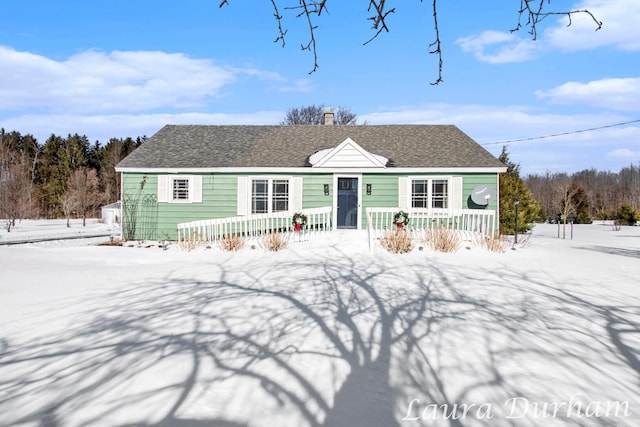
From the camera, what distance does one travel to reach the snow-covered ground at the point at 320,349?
9.63 ft

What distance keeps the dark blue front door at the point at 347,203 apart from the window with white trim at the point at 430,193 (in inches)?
89.4

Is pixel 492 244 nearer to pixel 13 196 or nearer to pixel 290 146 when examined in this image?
pixel 290 146

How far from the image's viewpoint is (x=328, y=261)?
970 cm

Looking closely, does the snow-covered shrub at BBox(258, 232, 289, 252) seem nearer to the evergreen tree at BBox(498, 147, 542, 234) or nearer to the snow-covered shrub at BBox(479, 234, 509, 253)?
the snow-covered shrub at BBox(479, 234, 509, 253)

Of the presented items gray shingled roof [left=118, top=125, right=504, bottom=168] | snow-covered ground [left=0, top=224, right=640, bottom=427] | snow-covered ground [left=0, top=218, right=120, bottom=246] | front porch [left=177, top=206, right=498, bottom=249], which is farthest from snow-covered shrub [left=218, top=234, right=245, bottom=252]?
snow-covered ground [left=0, top=218, right=120, bottom=246]

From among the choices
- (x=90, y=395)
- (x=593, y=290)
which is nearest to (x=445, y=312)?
(x=593, y=290)

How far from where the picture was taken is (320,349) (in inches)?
160

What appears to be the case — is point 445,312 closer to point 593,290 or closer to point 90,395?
point 593,290

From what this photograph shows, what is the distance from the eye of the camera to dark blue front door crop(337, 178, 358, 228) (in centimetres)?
1573

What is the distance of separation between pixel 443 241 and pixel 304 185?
21.4 feet

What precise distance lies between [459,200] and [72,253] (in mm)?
Answer: 13223

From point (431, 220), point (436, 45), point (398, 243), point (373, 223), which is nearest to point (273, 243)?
point (398, 243)

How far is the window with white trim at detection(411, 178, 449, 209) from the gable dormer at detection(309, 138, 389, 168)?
1617 millimetres

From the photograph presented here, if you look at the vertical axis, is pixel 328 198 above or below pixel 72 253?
above
